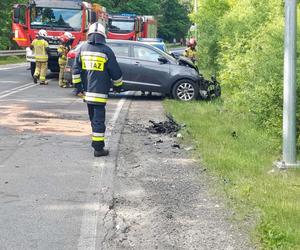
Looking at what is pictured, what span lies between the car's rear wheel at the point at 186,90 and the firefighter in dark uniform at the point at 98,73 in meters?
7.36

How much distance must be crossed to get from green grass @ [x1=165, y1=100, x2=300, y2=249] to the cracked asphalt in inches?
9.7

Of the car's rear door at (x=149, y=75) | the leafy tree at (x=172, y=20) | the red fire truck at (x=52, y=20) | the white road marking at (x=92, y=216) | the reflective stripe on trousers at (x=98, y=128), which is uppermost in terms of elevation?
the leafy tree at (x=172, y=20)

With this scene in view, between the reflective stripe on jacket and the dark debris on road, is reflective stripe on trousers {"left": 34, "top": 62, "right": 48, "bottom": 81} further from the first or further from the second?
the reflective stripe on jacket

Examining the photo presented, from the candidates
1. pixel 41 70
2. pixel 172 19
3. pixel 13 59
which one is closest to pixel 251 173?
pixel 41 70

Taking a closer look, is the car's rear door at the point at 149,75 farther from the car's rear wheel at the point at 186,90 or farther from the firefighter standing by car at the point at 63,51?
the firefighter standing by car at the point at 63,51

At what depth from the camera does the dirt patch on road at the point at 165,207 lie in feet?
15.4

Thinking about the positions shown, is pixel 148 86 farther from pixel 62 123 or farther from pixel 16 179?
pixel 16 179

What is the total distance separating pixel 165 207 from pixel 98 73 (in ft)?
9.83

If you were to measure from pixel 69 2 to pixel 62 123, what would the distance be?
1076cm

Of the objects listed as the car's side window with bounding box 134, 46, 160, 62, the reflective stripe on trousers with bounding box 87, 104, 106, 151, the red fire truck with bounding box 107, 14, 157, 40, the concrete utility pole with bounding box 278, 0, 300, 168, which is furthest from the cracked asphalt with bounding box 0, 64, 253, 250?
the red fire truck with bounding box 107, 14, 157, 40

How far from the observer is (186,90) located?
15.4m

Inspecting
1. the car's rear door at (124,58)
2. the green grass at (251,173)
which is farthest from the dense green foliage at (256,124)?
the car's rear door at (124,58)

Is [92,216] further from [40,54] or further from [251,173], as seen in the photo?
[40,54]

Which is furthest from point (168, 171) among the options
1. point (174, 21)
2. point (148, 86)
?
point (174, 21)
